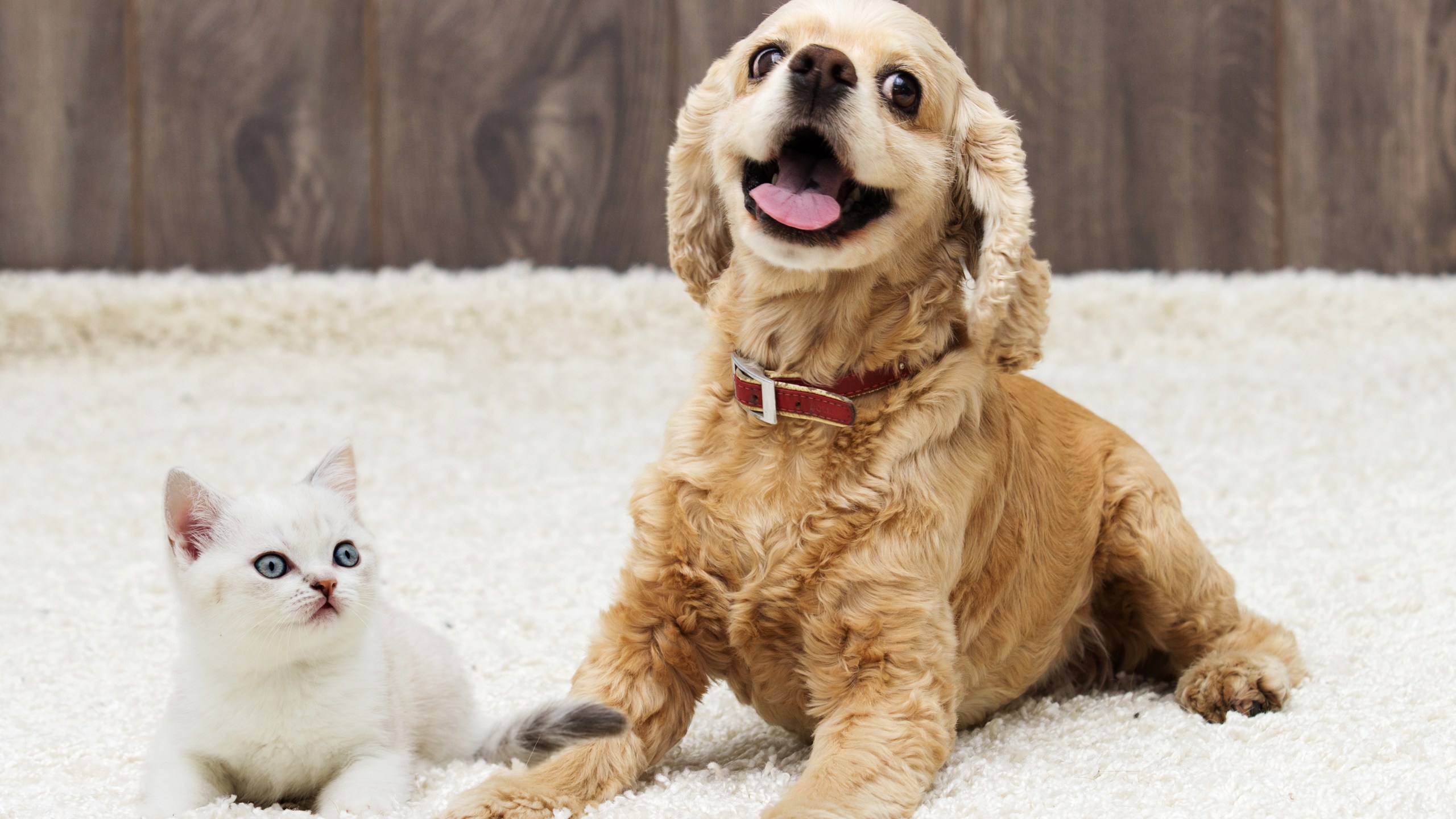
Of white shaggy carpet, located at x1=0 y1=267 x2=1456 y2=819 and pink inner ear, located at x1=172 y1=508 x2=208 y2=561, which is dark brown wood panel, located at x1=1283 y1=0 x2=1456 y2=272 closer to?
white shaggy carpet, located at x1=0 y1=267 x2=1456 y2=819

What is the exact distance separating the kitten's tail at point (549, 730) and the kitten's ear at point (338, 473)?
0.33 metres

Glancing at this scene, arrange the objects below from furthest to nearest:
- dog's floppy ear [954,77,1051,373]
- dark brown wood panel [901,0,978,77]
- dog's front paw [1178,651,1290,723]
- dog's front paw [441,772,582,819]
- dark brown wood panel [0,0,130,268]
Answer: dark brown wood panel [901,0,978,77]
dark brown wood panel [0,0,130,268]
dog's front paw [1178,651,1290,723]
dog's floppy ear [954,77,1051,373]
dog's front paw [441,772,582,819]

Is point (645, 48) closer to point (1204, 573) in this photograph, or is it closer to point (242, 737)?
point (1204, 573)

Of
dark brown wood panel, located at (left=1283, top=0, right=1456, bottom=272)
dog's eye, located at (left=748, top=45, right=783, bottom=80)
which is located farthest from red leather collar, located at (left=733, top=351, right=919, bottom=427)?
dark brown wood panel, located at (left=1283, top=0, right=1456, bottom=272)

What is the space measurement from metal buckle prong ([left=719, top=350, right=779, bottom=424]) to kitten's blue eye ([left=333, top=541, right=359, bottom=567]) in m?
0.46

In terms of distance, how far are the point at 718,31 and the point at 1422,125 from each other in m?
1.99

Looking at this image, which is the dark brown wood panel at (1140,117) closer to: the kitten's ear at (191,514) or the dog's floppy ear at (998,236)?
the dog's floppy ear at (998,236)

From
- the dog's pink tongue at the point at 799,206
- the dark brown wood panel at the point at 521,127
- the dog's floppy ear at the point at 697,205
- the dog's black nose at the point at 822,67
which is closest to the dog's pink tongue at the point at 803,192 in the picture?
the dog's pink tongue at the point at 799,206

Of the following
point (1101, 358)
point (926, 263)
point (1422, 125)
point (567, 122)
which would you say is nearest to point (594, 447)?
point (567, 122)

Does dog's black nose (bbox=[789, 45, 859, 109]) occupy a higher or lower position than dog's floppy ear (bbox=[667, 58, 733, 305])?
higher

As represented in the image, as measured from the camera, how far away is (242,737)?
144 centimetres

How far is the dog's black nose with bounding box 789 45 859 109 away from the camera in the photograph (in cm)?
145

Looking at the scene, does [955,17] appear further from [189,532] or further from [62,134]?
[189,532]

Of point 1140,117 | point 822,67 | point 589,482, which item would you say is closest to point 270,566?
point 822,67
